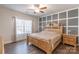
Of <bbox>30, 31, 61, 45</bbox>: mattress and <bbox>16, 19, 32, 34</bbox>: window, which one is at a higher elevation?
<bbox>16, 19, 32, 34</bbox>: window

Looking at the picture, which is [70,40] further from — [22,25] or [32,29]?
[22,25]

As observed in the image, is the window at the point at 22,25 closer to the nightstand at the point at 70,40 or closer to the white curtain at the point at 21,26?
the white curtain at the point at 21,26

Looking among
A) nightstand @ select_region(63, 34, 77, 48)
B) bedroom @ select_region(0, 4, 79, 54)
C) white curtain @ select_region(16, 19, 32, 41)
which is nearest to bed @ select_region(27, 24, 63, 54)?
bedroom @ select_region(0, 4, 79, 54)

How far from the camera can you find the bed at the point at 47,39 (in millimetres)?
2093

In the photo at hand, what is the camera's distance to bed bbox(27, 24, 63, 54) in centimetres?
209

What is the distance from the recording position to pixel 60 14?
3406 millimetres

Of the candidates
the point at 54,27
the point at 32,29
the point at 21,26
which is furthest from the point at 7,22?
the point at 54,27

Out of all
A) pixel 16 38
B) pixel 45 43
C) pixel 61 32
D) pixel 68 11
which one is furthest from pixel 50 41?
pixel 68 11

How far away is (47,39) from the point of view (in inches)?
83.5

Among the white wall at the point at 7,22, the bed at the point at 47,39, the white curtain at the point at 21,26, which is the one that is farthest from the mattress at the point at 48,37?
the white wall at the point at 7,22

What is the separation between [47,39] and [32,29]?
2.86 ft

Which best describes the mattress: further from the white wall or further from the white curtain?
the white wall
